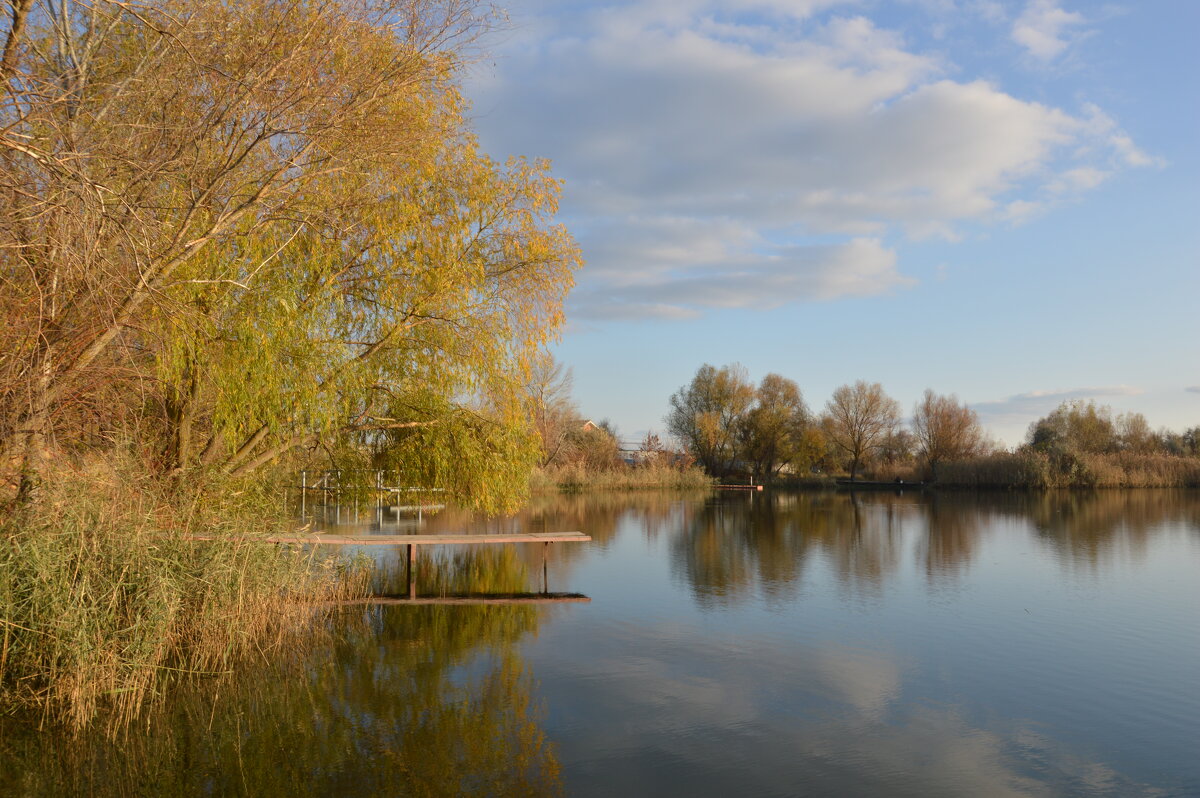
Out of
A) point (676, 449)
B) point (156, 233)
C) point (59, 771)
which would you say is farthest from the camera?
point (676, 449)

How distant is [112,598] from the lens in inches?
291

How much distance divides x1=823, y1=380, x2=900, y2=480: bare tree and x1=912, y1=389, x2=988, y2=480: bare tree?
2553mm

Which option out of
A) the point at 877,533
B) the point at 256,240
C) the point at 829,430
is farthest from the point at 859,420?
the point at 256,240

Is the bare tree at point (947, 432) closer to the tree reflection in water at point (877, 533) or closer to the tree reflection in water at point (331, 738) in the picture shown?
the tree reflection in water at point (877, 533)

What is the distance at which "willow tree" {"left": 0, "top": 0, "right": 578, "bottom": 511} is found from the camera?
6988mm

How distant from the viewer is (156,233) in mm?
7395

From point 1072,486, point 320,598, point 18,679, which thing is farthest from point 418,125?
point 1072,486

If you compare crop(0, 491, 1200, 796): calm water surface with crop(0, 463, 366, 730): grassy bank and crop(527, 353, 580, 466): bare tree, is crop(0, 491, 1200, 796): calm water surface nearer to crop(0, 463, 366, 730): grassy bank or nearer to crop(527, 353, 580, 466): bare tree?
crop(0, 463, 366, 730): grassy bank

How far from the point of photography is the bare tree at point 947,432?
188 ft

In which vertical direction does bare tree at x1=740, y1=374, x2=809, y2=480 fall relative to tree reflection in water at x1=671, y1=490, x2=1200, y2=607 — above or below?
above

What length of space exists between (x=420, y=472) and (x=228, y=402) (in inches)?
133

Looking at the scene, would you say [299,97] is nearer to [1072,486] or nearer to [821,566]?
[821,566]

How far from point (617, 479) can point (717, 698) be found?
38.6 metres

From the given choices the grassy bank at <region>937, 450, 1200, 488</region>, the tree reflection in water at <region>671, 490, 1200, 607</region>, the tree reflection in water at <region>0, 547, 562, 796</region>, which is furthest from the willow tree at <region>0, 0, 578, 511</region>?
the grassy bank at <region>937, 450, 1200, 488</region>
